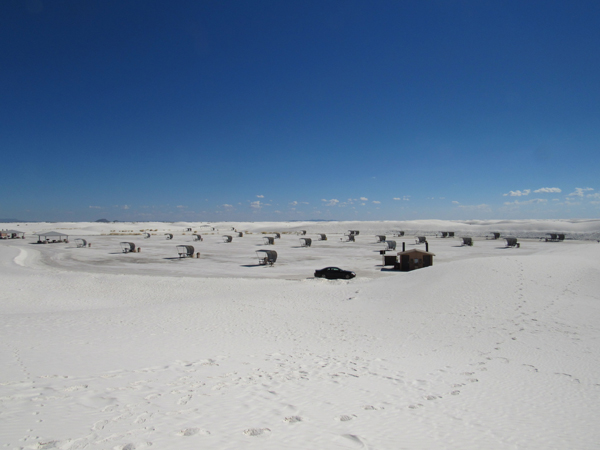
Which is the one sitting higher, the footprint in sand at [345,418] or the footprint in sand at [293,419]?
the footprint in sand at [293,419]

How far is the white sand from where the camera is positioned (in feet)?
20.0

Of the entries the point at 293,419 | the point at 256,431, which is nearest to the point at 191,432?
the point at 256,431

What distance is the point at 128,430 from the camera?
585 centimetres

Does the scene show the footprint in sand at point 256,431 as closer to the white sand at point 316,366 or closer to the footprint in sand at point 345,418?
the white sand at point 316,366

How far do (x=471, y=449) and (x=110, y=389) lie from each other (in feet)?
23.7

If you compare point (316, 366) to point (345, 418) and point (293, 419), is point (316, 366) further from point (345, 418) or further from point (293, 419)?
point (293, 419)

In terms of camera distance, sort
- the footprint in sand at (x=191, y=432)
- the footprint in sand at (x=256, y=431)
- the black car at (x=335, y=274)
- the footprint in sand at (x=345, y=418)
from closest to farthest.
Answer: the footprint in sand at (x=191, y=432), the footprint in sand at (x=256, y=431), the footprint in sand at (x=345, y=418), the black car at (x=335, y=274)

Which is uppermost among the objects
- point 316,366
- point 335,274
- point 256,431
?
point 256,431

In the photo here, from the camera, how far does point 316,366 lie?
998 centimetres

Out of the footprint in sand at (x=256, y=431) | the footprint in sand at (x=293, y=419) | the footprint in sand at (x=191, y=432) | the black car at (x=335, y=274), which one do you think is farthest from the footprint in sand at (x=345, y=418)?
the black car at (x=335, y=274)

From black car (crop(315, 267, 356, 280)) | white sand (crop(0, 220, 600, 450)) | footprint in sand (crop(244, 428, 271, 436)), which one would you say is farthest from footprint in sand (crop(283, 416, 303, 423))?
black car (crop(315, 267, 356, 280))

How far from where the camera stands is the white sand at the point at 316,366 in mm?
6109

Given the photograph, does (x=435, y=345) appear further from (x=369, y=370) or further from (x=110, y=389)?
(x=110, y=389)

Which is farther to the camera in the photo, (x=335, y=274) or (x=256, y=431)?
(x=335, y=274)
